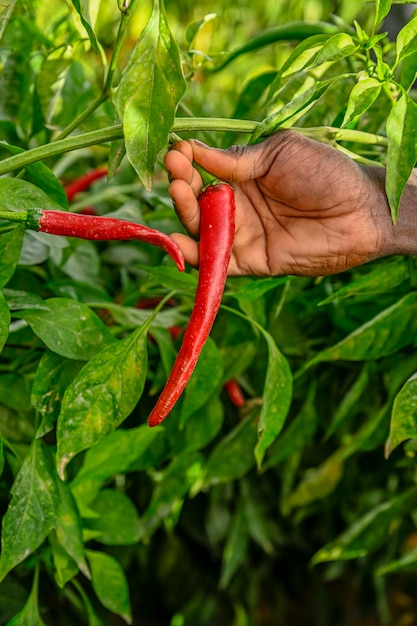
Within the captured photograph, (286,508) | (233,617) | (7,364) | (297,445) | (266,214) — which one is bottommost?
(233,617)

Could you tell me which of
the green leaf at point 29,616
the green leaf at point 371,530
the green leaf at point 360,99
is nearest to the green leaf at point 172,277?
the green leaf at point 360,99

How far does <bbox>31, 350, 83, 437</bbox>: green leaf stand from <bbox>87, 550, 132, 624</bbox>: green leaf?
0.22 meters

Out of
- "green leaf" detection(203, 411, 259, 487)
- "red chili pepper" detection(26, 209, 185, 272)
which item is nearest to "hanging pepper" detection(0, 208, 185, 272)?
"red chili pepper" detection(26, 209, 185, 272)

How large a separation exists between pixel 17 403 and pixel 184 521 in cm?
66

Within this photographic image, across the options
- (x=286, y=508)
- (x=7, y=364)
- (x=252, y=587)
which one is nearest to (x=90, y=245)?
(x=7, y=364)

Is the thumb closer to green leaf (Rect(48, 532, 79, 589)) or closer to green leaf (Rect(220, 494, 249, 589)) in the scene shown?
green leaf (Rect(48, 532, 79, 589))

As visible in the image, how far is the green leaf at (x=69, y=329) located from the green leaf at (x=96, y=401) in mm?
40

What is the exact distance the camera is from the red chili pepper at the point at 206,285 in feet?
1.91

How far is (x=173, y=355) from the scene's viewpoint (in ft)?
2.78

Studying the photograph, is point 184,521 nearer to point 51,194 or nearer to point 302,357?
point 302,357

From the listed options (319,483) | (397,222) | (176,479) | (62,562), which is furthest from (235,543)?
(397,222)

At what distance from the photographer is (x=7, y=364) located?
861mm

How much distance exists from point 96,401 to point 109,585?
29cm

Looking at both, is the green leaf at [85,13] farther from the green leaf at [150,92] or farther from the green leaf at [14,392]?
the green leaf at [14,392]
